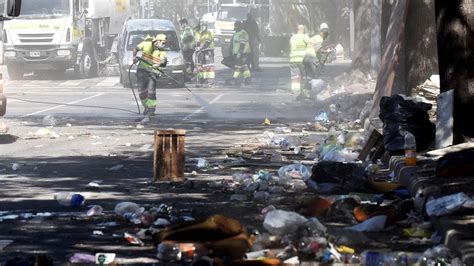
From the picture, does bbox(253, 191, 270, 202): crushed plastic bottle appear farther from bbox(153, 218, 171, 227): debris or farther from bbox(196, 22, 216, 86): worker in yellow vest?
bbox(196, 22, 216, 86): worker in yellow vest

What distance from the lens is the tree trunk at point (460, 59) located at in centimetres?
1387

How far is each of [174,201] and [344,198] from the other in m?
1.91

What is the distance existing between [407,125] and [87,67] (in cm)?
2624

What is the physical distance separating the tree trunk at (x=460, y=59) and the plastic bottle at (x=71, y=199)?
176 inches

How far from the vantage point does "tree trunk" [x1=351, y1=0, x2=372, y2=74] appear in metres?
33.2

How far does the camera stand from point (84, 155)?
1733 cm

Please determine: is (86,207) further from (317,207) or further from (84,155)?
(84,155)

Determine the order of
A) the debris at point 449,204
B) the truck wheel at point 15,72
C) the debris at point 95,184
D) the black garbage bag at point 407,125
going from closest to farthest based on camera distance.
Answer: the debris at point 449,204 → the debris at point 95,184 → the black garbage bag at point 407,125 → the truck wheel at point 15,72

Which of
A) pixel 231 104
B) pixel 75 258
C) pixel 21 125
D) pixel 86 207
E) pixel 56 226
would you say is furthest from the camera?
pixel 231 104

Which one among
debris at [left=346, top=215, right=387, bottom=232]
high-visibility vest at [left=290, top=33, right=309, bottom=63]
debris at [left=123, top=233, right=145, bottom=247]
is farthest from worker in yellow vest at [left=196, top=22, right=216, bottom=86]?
debris at [left=123, top=233, right=145, bottom=247]

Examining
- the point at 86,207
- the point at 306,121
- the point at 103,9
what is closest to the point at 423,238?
the point at 86,207

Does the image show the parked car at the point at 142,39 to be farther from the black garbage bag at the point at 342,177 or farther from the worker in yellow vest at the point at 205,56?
the black garbage bag at the point at 342,177

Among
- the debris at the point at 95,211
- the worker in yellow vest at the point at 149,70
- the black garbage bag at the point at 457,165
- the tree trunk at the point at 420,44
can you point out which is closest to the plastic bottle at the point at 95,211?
the debris at the point at 95,211

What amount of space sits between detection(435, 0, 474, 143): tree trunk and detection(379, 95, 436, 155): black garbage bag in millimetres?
975
